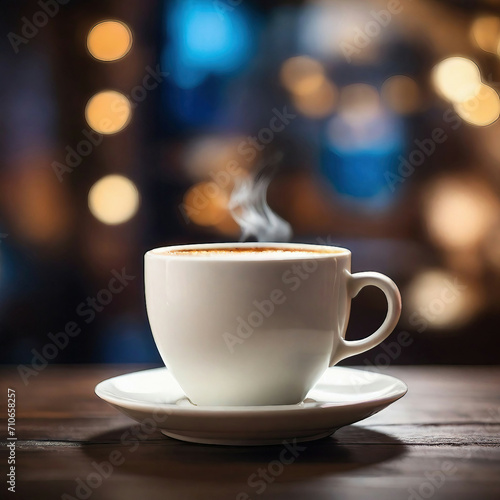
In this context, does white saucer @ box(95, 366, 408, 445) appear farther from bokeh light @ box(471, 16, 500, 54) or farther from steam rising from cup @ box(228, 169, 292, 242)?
bokeh light @ box(471, 16, 500, 54)

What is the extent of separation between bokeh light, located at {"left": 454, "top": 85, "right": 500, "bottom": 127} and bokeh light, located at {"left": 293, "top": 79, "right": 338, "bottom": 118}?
202 mm

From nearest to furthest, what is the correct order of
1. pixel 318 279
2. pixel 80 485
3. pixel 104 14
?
pixel 80 485, pixel 318 279, pixel 104 14

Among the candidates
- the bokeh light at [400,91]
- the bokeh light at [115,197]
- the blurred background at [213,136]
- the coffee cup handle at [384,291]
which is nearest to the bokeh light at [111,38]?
the blurred background at [213,136]

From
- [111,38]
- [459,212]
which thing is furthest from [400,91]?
[111,38]

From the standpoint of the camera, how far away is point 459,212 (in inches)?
47.2

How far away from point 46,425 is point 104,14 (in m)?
0.68

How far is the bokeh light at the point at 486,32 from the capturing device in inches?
45.9

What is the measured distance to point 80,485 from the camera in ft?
1.72

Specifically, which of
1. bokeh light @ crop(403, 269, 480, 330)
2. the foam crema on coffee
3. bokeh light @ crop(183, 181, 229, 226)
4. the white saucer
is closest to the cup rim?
the foam crema on coffee

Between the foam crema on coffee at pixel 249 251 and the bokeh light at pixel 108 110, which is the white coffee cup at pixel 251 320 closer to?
the foam crema on coffee at pixel 249 251

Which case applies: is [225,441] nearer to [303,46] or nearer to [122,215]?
[122,215]

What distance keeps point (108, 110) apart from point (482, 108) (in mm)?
578

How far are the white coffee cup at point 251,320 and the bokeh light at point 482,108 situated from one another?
607 millimetres

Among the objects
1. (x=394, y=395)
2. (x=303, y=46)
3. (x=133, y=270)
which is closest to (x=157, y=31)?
(x=303, y=46)
